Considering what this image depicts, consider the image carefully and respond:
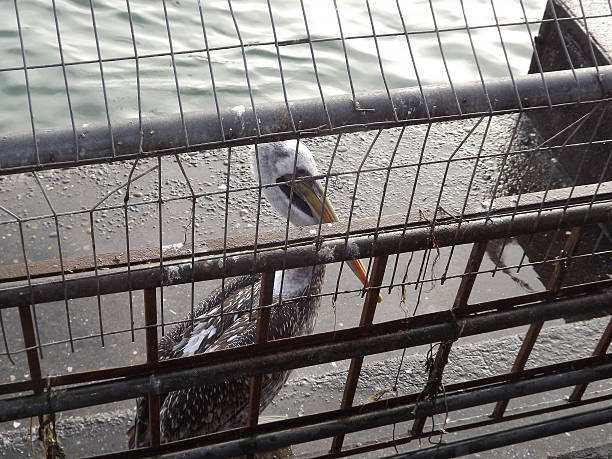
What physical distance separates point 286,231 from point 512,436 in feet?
4.22

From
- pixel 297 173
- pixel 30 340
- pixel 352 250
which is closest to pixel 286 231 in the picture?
pixel 352 250

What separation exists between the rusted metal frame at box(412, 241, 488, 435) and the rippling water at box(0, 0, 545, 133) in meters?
3.82

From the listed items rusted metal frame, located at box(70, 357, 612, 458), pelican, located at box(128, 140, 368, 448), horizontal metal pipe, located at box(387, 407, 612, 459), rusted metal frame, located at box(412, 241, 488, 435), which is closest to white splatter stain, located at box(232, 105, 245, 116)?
rusted metal frame, located at box(412, 241, 488, 435)

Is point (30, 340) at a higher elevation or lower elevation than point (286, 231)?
lower

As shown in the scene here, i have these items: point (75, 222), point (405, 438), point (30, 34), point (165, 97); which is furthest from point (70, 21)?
point (405, 438)

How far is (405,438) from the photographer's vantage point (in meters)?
2.70

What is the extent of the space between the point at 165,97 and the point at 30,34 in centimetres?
140

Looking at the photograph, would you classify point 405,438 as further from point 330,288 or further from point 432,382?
point 330,288

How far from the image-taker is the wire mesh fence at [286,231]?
1.76 metres

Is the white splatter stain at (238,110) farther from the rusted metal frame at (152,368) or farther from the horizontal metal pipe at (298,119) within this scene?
the rusted metal frame at (152,368)

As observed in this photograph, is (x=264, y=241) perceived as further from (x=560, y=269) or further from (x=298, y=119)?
(x=560, y=269)

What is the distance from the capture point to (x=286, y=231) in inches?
75.3

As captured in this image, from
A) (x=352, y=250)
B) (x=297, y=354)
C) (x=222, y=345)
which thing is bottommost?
(x=222, y=345)

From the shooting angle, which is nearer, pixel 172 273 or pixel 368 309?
pixel 172 273
